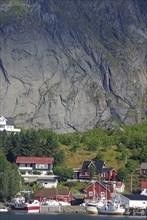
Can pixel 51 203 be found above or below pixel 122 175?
below

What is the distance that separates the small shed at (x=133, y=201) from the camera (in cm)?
10881

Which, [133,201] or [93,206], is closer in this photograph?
[93,206]

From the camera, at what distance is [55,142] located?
135625 mm

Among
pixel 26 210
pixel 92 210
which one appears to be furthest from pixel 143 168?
pixel 26 210

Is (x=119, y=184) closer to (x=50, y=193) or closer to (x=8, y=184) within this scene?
(x=50, y=193)

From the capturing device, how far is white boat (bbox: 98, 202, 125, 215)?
104 m

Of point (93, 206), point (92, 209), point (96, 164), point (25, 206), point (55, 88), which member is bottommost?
point (92, 209)

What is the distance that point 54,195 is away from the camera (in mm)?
114250

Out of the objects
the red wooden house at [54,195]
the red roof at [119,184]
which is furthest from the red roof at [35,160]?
the red wooden house at [54,195]

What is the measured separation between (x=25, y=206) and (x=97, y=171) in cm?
2426

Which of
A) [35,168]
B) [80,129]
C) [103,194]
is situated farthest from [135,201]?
[80,129]

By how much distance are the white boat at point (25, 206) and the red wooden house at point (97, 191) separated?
36.9 ft

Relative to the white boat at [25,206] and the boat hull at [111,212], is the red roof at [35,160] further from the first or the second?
the boat hull at [111,212]

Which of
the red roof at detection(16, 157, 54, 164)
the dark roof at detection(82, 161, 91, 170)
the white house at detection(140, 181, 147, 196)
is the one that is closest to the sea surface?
the white house at detection(140, 181, 147, 196)
